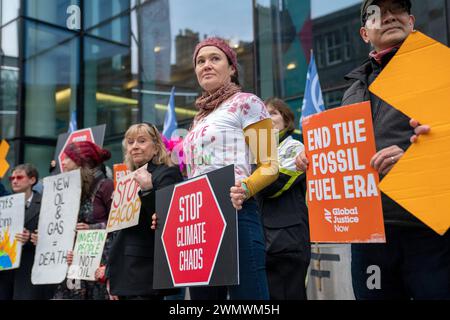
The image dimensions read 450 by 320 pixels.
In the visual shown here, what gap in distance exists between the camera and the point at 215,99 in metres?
2.83

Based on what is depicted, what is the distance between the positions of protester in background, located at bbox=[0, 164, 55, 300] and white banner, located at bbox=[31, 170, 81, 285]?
14.0 inches

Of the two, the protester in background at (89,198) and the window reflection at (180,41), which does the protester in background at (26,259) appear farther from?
the window reflection at (180,41)

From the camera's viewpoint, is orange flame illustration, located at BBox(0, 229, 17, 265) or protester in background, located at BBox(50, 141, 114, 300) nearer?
protester in background, located at BBox(50, 141, 114, 300)

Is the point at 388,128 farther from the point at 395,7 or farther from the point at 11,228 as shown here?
the point at 11,228

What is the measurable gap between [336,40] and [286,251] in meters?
5.47

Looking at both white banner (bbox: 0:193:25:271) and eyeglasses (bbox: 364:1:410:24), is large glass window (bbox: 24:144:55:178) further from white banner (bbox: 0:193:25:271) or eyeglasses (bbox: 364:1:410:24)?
eyeglasses (bbox: 364:1:410:24)

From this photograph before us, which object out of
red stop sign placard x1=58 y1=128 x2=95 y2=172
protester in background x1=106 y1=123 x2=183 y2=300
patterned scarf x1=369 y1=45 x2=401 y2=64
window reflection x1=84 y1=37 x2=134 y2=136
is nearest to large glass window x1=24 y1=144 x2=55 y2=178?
window reflection x1=84 y1=37 x2=134 y2=136

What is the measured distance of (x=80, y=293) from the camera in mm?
4211

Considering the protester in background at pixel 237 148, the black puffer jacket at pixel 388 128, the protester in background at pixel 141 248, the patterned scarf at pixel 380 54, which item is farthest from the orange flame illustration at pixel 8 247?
the patterned scarf at pixel 380 54

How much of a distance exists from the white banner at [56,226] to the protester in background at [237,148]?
1784 mm

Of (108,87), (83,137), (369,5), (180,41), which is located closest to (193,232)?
(369,5)

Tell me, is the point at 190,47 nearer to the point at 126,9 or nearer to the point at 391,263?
the point at 126,9

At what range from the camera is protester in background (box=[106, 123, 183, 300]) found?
11.1 feet

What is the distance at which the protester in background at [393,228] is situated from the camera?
6.84 ft
